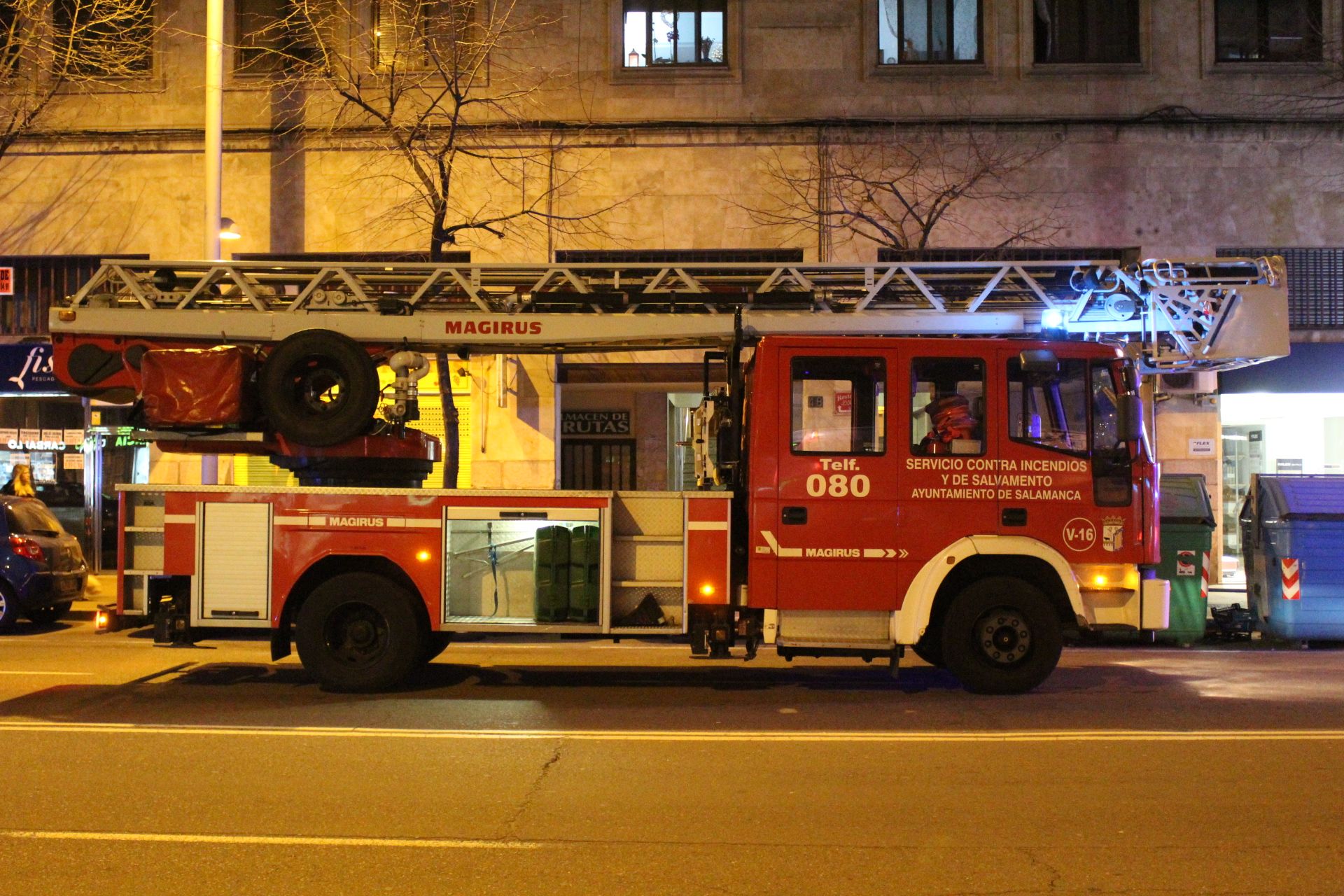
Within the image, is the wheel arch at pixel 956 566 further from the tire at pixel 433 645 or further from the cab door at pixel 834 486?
the tire at pixel 433 645

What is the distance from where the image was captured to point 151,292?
949 centimetres

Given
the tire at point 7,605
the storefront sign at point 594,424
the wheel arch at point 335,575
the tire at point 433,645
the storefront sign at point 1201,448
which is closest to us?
the wheel arch at point 335,575

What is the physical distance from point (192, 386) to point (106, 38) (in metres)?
10.1

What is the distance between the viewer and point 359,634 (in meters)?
8.97

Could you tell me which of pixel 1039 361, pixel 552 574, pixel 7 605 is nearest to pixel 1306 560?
pixel 1039 361

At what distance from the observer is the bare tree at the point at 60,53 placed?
1611cm

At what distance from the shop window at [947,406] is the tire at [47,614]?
35.4 feet

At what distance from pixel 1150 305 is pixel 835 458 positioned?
2994mm

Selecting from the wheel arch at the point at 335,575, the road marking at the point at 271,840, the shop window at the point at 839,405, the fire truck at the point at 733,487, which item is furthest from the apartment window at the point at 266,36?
the road marking at the point at 271,840

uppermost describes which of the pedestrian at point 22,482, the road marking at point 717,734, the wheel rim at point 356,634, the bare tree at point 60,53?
the bare tree at point 60,53

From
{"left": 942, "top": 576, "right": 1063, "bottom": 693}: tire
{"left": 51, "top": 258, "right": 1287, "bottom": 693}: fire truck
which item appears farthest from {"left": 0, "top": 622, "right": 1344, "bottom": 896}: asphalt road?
{"left": 51, "top": 258, "right": 1287, "bottom": 693}: fire truck

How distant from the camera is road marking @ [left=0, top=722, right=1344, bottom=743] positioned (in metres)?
7.43

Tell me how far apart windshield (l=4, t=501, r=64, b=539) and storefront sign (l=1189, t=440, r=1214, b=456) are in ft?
52.5

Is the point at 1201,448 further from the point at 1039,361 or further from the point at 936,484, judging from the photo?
the point at 936,484
